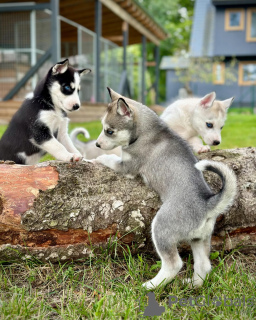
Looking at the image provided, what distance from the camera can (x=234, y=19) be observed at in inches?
1131

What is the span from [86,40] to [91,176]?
12.9 meters

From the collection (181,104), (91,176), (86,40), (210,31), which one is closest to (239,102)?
(210,31)

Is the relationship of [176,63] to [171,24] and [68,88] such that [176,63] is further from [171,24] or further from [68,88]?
[68,88]

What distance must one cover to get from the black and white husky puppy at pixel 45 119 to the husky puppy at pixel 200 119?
4.36 feet

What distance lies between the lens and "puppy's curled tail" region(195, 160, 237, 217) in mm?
2758

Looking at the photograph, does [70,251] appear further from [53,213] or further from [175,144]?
[175,144]

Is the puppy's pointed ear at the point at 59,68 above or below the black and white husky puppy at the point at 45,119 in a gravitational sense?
above

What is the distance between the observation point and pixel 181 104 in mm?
4809

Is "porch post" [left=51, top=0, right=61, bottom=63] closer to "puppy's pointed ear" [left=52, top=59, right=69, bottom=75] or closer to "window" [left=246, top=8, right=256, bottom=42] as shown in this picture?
"puppy's pointed ear" [left=52, top=59, right=69, bottom=75]

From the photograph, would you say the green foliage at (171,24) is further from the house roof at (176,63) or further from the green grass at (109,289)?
the green grass at (109,289)

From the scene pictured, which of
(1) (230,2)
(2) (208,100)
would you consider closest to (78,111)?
(2) (208,100)

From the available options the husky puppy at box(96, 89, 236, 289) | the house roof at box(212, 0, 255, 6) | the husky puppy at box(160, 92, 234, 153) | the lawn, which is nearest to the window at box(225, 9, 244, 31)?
the house roof at box(212, 0, 255, 6)

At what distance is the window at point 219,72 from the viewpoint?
29.1 m

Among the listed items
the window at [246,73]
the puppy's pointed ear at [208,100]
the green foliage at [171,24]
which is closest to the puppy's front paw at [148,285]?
the puppy's pointed ear at [208,100]
